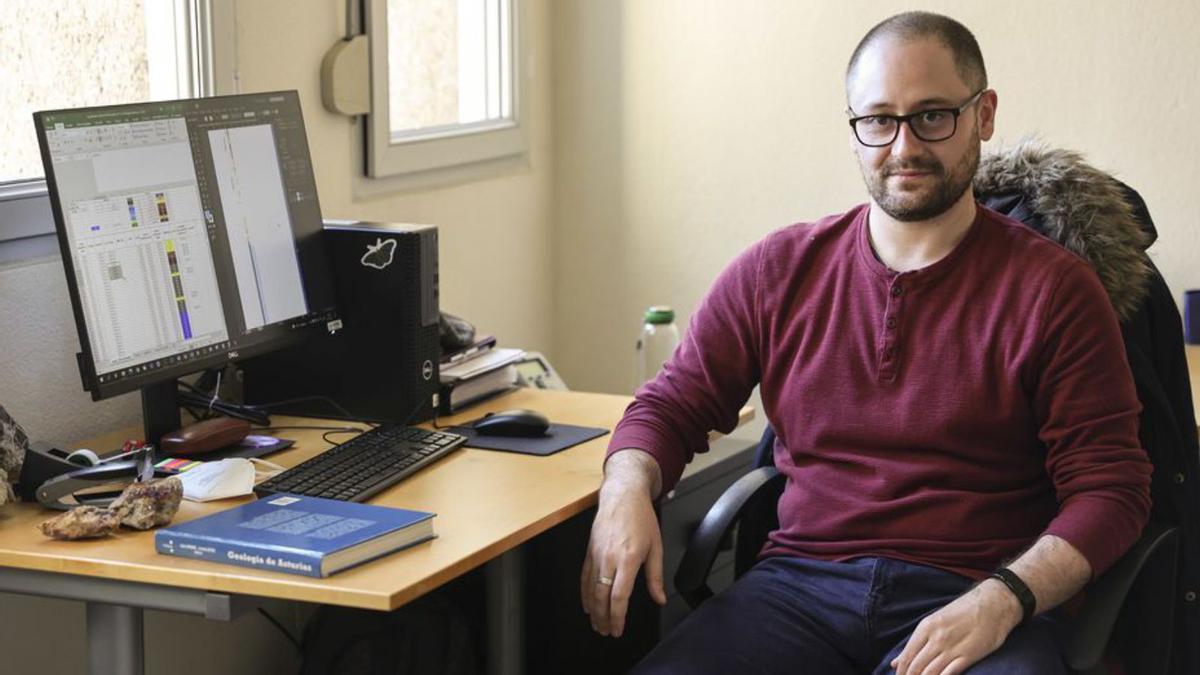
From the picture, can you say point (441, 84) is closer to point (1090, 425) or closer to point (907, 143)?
point (907, 143)

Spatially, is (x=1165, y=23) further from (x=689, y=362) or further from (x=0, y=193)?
(x=0, y=193)

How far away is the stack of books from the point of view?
2518 mm

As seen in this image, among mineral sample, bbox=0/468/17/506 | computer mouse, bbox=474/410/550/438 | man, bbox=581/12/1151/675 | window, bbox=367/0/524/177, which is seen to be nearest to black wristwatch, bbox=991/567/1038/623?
man, bbox=581/12/1151/675

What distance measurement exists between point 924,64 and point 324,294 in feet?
3.26

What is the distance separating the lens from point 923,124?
6.89 feet

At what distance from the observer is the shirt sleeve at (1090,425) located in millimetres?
1943

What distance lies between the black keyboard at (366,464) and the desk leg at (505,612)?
0.19 metres

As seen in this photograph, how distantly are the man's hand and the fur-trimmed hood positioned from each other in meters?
0.47

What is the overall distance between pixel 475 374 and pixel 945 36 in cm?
96

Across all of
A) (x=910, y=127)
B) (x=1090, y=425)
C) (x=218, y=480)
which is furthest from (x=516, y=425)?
(x=1090, y=425)

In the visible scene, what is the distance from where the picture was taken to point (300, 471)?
6.75ft

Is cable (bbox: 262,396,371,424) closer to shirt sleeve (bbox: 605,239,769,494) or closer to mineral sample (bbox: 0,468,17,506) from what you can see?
shirt sleeve (bbox: 605,239,769,494)

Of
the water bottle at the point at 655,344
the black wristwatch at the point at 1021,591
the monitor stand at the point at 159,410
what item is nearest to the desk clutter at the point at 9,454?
the monitor stand at the point at 159,410

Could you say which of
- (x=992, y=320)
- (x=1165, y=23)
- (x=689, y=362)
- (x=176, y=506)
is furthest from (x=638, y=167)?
(x=176, y=506)
